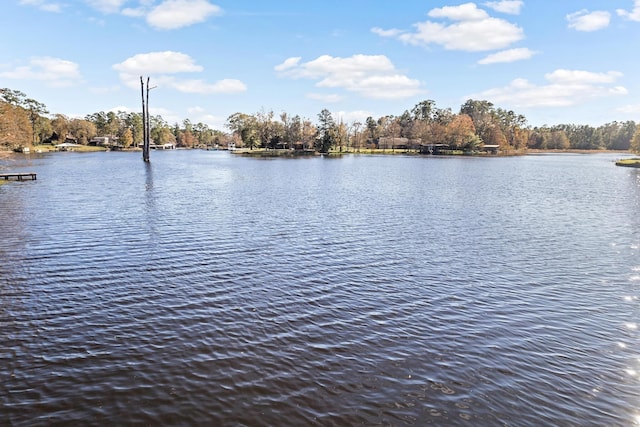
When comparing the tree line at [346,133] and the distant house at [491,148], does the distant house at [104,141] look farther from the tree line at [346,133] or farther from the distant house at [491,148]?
the distant house at [491,148]

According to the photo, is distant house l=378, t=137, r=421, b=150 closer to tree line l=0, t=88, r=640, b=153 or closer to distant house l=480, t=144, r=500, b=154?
tree line l=0, t=88, r=640, b=153

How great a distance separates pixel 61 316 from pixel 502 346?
10.8m

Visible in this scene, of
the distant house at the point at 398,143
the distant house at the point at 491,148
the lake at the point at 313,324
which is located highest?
the distant house at the point at 398,143

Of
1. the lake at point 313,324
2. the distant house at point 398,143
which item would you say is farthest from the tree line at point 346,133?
the lake at point 313,324

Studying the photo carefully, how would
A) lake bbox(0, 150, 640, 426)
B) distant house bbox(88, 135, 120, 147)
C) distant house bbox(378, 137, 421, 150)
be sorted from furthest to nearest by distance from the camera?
1. distant house bbox(88, 135, 120, 147)
2. distant house bbox(378, 137, 421, 150)
3. lake bbox(0, 150, 640, 426)

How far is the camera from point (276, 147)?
145000 mm

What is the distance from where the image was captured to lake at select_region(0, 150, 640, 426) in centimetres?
714

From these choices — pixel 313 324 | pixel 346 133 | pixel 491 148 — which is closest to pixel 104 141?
pixel 346 133

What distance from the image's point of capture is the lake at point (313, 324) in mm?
7141

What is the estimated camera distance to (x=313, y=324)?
1034 cm

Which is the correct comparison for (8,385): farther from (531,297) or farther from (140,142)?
(140,142)

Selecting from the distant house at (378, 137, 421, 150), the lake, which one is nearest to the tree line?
the distant house at (378, 137, 421, 150)

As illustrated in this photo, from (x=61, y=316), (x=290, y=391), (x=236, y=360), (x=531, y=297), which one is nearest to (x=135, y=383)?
(x=236, y=360)

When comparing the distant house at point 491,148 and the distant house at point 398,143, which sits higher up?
the distant house at point 398,143
